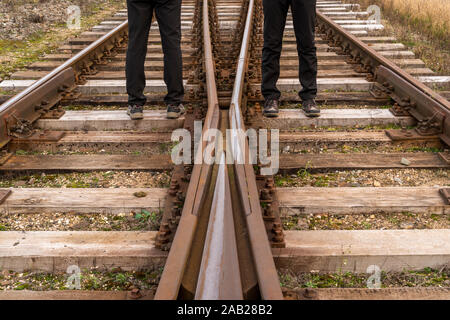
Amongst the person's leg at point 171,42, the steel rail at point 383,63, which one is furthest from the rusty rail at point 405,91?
the person's leg at point 171,42

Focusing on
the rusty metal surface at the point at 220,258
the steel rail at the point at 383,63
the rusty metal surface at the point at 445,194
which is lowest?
the rusty metal surface at the point at 445,194

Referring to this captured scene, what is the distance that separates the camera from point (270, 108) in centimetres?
405

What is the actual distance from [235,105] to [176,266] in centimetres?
178

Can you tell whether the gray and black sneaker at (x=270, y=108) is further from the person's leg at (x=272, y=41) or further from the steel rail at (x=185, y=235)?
the steel rail at (x=185, y=235)

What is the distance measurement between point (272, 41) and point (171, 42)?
863 millimetres

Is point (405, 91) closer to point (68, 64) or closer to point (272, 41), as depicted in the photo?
point (272, 41)

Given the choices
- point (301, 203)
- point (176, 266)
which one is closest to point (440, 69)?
point (301, 203)

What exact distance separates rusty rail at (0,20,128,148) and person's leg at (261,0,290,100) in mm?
1856

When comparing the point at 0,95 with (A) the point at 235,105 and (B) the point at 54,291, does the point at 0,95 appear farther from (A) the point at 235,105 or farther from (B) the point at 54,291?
(B) the point at 54,291

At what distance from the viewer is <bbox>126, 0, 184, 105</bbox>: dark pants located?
394 centimetres

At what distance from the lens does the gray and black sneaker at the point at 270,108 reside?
13.2ft

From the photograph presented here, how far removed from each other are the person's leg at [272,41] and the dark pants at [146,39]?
0.73 meters

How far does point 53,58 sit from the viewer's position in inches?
244

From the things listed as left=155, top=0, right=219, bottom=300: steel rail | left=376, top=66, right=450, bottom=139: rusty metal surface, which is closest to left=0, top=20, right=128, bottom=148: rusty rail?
left=155, top=0, right=219, bottom=300: steel rail
